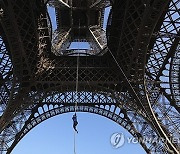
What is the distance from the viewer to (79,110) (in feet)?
115

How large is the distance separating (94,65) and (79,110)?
645 centimetres

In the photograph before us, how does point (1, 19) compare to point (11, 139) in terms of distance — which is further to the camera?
point (11, 139)

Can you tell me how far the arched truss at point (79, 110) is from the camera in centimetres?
3316

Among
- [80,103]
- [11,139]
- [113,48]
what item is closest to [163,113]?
[113,48]

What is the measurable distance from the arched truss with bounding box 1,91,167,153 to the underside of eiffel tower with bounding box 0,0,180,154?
9 cm

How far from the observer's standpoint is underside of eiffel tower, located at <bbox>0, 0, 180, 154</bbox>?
76.6ft

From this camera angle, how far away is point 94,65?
30.4 m

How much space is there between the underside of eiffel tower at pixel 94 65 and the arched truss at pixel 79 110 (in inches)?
3.7

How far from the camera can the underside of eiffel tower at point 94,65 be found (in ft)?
76.6

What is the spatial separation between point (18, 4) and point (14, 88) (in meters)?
6.80

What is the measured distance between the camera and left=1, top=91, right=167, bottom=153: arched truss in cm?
3316

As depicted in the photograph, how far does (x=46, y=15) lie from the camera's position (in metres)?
26.0

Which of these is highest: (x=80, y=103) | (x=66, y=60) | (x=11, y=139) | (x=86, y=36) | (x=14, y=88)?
(x=86, y=36)

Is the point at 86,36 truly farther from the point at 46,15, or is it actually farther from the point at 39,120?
the point at 46,15
